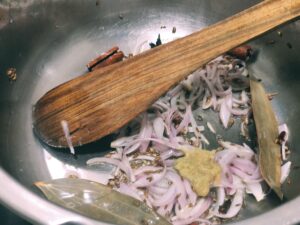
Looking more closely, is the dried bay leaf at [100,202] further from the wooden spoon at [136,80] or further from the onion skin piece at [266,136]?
the onion skin piece at [266,136]

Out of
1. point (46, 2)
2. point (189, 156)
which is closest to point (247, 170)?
point (189, 156)

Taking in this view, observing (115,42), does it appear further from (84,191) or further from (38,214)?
(38,214)

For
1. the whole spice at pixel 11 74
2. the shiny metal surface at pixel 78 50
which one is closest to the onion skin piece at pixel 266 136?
the shiny metal surface at pixel 78 50

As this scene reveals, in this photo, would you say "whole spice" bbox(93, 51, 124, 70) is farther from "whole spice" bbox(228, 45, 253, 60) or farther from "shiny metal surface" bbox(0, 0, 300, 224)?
"whole spice" bbox(228, 45, 253, 60)

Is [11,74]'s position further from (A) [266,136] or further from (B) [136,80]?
(A) [266,136]

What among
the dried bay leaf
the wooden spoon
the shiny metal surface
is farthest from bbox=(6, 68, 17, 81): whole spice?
the dried bay leaf

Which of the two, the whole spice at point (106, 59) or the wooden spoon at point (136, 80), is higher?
the whole spice at point (106, 59)
